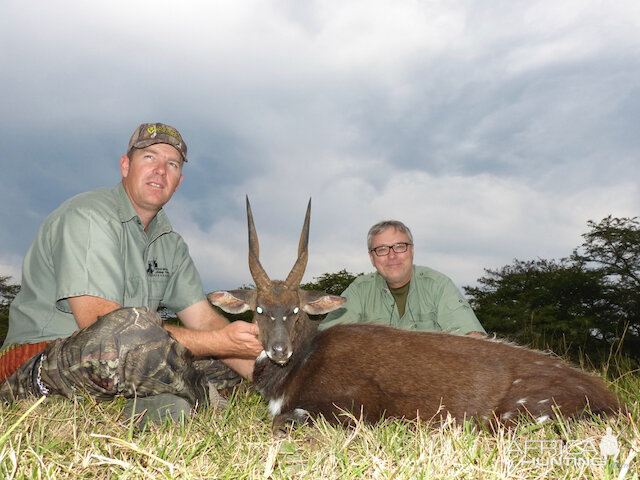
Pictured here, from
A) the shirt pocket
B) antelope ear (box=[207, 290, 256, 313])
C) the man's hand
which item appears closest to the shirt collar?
the man's hand

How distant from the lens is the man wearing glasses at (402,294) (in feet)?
23.9

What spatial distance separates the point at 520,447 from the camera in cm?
363

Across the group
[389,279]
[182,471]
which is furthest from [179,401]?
[389,279]

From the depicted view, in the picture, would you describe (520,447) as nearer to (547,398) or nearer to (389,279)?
(547,398)

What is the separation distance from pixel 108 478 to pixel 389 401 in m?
2.47

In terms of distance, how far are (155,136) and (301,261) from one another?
209 cm

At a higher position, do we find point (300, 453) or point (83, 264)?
point (83, 264)

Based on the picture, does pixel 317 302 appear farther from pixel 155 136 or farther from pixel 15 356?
pixel 15 356

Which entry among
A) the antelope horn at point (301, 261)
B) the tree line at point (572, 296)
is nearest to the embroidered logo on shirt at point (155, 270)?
the antelope horn at point (301, 261)

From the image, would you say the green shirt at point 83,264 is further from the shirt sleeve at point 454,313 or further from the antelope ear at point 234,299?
the shirt sleeve at point 454,313

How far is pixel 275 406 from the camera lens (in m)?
5.22

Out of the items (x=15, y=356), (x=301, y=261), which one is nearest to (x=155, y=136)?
(x=301, y=261)

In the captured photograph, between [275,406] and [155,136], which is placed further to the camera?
[155,136]

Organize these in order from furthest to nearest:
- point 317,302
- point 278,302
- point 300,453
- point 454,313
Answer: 1. point 454,313
2. point 317,302
3. point 278,302
4. point 300,453
